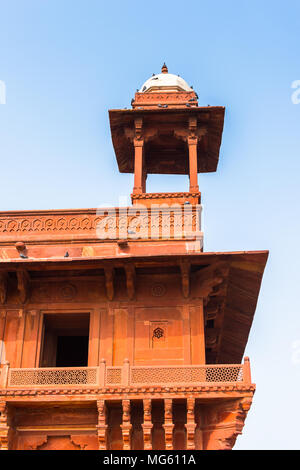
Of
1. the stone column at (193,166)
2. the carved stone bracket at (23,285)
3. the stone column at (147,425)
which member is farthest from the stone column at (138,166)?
the stone column at (147,425)

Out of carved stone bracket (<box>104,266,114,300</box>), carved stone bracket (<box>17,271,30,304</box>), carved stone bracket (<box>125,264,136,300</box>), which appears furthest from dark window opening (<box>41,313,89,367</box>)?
carved stone bracket (<box>125,264,136,300</box>)

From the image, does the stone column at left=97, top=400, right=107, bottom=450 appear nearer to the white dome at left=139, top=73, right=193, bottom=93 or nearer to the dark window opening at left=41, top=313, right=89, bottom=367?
the dark window opening at left=41, top=313, right=89, bottom=367

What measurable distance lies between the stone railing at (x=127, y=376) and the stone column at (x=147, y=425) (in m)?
0.38

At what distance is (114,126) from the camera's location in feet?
65.9

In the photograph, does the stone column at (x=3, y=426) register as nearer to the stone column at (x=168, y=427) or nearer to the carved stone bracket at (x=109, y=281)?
the stone column at (x=168, y=427)

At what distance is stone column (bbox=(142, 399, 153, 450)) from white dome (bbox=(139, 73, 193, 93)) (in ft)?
30.9

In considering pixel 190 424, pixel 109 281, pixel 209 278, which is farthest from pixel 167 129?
pixel 190 424

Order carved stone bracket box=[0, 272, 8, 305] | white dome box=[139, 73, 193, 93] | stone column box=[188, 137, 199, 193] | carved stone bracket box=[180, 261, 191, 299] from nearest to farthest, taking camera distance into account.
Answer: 1. carved stone bracket box=[180, 261, 191, 299]
2. carved stone bracket box=[0, 272, 8, 305]
3. stone column box=[188, 137, 199, 193]
4. white dome box=[139, 73, 193, 93]

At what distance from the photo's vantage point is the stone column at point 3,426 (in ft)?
48.5

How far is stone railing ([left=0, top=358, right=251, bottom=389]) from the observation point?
14.9 meters
